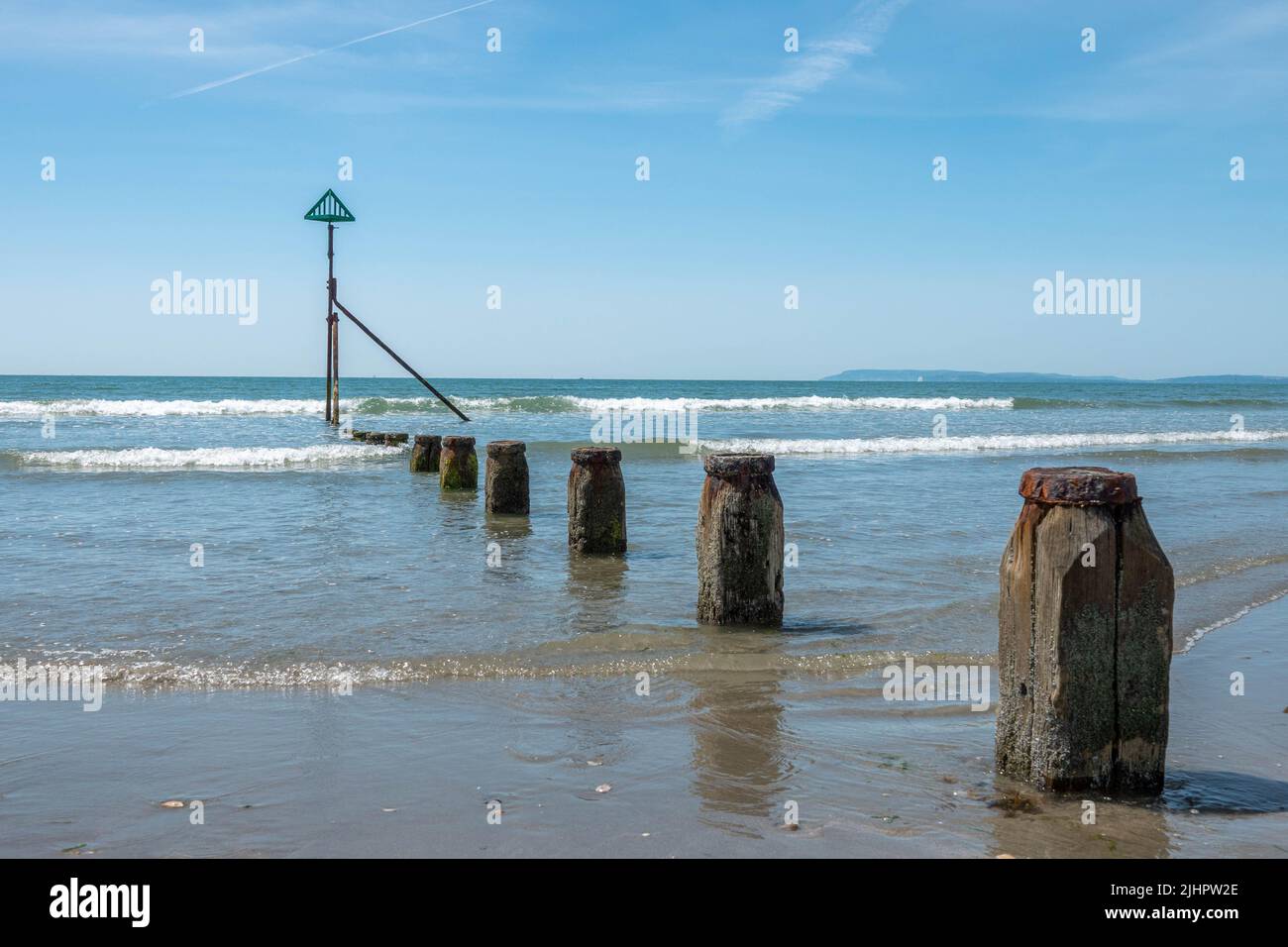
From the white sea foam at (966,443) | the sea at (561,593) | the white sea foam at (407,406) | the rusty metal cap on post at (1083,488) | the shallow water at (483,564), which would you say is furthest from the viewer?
the white sea foam at (407,406)

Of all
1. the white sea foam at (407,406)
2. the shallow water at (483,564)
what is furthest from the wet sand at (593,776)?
the white sea foam at (407,406)

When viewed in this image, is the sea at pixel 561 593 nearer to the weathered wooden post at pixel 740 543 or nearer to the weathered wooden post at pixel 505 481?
the weathered wooden post at pixel 740 543

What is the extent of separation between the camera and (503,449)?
43.5 feet

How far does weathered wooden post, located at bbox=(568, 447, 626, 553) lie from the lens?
10344mm

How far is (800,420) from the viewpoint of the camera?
135 feet

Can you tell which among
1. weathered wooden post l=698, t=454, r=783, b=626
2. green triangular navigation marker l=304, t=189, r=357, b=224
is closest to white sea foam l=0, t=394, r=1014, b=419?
green triangular navigation marker l=304, t=189, r=357, b=224

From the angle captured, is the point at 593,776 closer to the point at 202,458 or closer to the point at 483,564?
the point at 483,564

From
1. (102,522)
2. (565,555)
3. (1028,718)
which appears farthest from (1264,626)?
(102,522)

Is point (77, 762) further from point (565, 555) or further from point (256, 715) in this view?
point (565, 555)

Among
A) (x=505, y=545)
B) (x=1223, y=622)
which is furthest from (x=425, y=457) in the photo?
(x=1223, y=622)

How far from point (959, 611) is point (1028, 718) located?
13.0 ft

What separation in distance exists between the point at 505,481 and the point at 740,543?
655 centimetres

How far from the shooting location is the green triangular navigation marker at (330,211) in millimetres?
25750

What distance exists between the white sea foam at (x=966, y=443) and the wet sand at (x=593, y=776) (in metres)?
19.7
